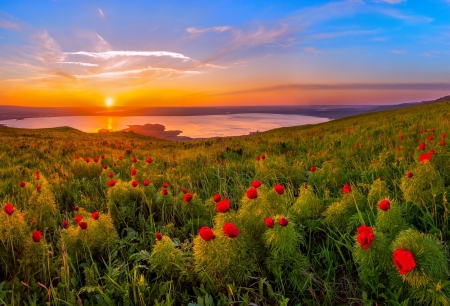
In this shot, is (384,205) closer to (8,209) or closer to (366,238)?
(366,238)

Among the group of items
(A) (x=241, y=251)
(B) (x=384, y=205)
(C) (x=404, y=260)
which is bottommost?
(A) (x=241, y=251)

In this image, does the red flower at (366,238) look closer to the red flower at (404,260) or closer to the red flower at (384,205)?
the red flower at (404,260)

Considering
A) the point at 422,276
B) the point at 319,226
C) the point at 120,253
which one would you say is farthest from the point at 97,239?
the point at 422,276

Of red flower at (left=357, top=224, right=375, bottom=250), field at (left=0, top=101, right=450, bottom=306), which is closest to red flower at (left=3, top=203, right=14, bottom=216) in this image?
field at (left=0, top=101, right=450, bottom=306)

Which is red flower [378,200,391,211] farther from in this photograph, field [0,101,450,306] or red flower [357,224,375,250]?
red flower [357,224,375,250]

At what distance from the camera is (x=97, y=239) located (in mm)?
3191

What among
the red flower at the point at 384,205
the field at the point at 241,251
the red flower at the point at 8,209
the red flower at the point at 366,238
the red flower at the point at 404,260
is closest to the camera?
the red flower at the point at 404,260

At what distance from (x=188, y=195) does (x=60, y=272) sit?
1471 millimetres

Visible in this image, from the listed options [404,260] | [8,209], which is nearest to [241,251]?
[404,260]

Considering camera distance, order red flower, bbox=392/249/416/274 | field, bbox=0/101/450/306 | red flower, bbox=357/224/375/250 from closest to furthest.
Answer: red flower, bbox=392/249/416/274, red flower, bbox=357/224/375/250, field, bbox=0/101/450/306

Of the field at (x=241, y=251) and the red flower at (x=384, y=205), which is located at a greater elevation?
the red flower at (x=384, y=205)

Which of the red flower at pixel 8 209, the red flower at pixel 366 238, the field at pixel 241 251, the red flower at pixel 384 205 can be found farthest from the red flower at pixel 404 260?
the red flower at pixel 8 209

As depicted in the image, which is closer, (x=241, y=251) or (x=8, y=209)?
(x=241, y=251)

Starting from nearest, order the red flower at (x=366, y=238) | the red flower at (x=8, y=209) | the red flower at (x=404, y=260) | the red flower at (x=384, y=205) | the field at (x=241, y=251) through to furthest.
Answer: the red flower at (x=404, y=260) → the red flower at (x=366, y=238) → the field at (x=241, y=251) → the red flower at (x=384, y=205) → the red flower at (x=8, y=209)
